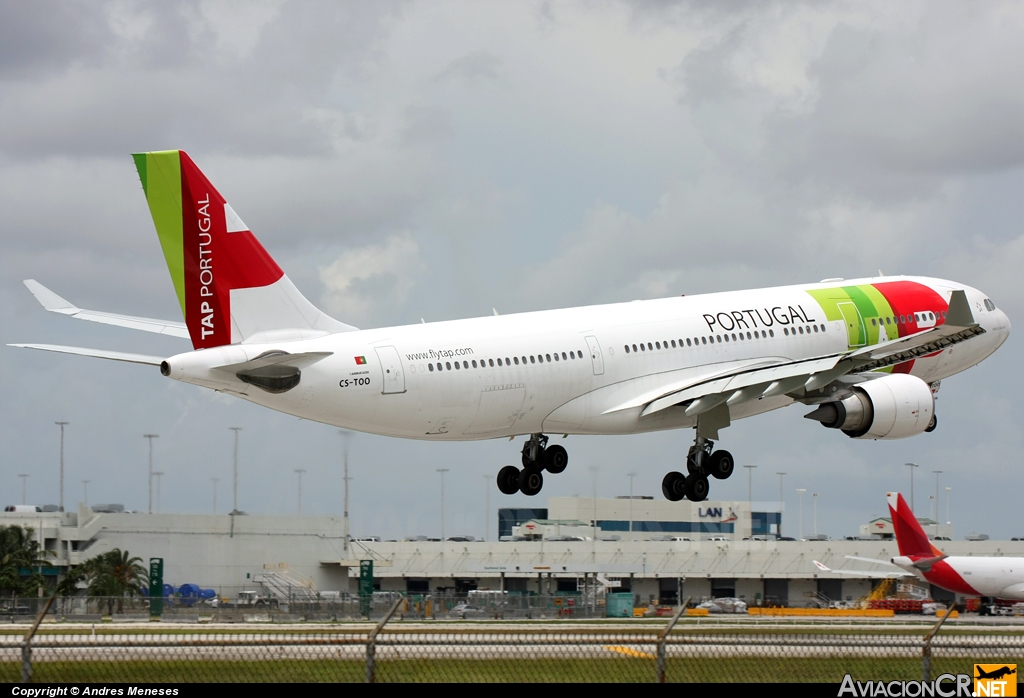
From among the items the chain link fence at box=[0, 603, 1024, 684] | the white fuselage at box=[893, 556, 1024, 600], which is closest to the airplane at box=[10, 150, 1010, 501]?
the chain link fence at box=[0, 603, 1024, 684]

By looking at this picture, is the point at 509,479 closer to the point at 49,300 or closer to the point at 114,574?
the point at 49,300

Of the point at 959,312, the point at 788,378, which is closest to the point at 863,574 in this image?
the point at 788,378

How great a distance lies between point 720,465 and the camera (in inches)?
1702

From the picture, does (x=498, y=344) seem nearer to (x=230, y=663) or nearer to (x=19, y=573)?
(x=230, y=663)

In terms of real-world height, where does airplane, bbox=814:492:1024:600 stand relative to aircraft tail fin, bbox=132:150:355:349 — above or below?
below

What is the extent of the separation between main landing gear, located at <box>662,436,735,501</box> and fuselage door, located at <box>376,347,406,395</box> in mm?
11051

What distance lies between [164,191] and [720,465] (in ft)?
61.9

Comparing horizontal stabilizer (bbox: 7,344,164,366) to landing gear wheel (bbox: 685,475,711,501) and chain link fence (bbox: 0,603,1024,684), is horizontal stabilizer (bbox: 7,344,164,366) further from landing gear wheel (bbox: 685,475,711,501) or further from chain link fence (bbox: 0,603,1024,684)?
landing gear wheel (bbox: 685,475,711,501)

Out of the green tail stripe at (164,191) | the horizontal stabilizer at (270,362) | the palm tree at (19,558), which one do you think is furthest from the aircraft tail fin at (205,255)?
the palm tree at (19,558)

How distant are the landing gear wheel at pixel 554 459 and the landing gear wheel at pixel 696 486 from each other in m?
4.12

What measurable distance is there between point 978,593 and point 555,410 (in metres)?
48.2

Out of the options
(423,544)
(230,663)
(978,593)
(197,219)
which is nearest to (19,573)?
(423,544)

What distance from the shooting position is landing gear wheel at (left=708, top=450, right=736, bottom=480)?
43188mm

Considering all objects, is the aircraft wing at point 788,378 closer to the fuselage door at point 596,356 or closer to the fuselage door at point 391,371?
the fuselage door at point 596,356
